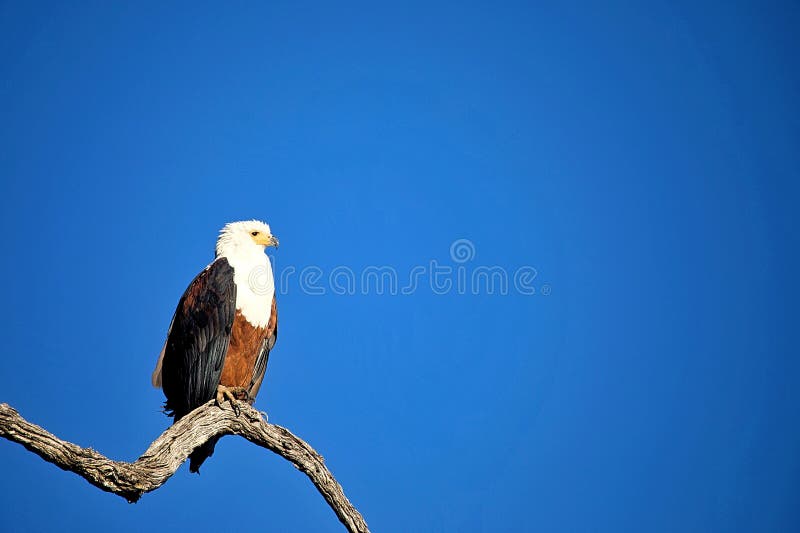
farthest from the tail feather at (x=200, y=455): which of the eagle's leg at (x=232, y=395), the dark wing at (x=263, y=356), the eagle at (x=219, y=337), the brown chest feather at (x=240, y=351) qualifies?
the dark wing at (x=263, y=356)

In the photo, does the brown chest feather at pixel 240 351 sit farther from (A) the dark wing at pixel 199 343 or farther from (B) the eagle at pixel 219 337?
(A) the dark wing at pixel 199 343

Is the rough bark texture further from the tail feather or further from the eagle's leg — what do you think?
the tail feather

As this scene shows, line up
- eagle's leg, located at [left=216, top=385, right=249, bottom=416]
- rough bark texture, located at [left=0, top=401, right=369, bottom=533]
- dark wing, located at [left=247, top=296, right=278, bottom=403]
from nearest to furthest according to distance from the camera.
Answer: rough bark texture, located at [left=0, top=401, right=369, bottom=533], eagle's leg, located at [left=216, top=385, right=249, bottom=416], dark wing, located at [left=247, top=296, right=278, bottom=403]

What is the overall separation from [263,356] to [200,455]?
4.24 feet

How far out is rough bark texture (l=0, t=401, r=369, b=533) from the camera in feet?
16.0

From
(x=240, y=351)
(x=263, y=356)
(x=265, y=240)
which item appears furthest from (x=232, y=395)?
(x=265, y=240)

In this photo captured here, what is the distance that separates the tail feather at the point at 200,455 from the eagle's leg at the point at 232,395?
0.37 meters

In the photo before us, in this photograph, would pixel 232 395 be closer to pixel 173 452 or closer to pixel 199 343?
pixel 199 343

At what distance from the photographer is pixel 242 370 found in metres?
7.57

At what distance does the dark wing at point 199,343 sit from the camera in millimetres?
7152

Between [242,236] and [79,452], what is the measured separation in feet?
11.3

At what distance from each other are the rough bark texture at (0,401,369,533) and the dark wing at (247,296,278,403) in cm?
103

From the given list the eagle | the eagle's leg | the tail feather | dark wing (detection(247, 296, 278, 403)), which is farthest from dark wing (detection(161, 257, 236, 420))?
dark wing (detection(247, 296, 278, 403))

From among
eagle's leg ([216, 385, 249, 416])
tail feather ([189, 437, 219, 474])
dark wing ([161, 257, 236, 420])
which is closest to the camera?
eagle's leg ([216, 385, 249, 416])
